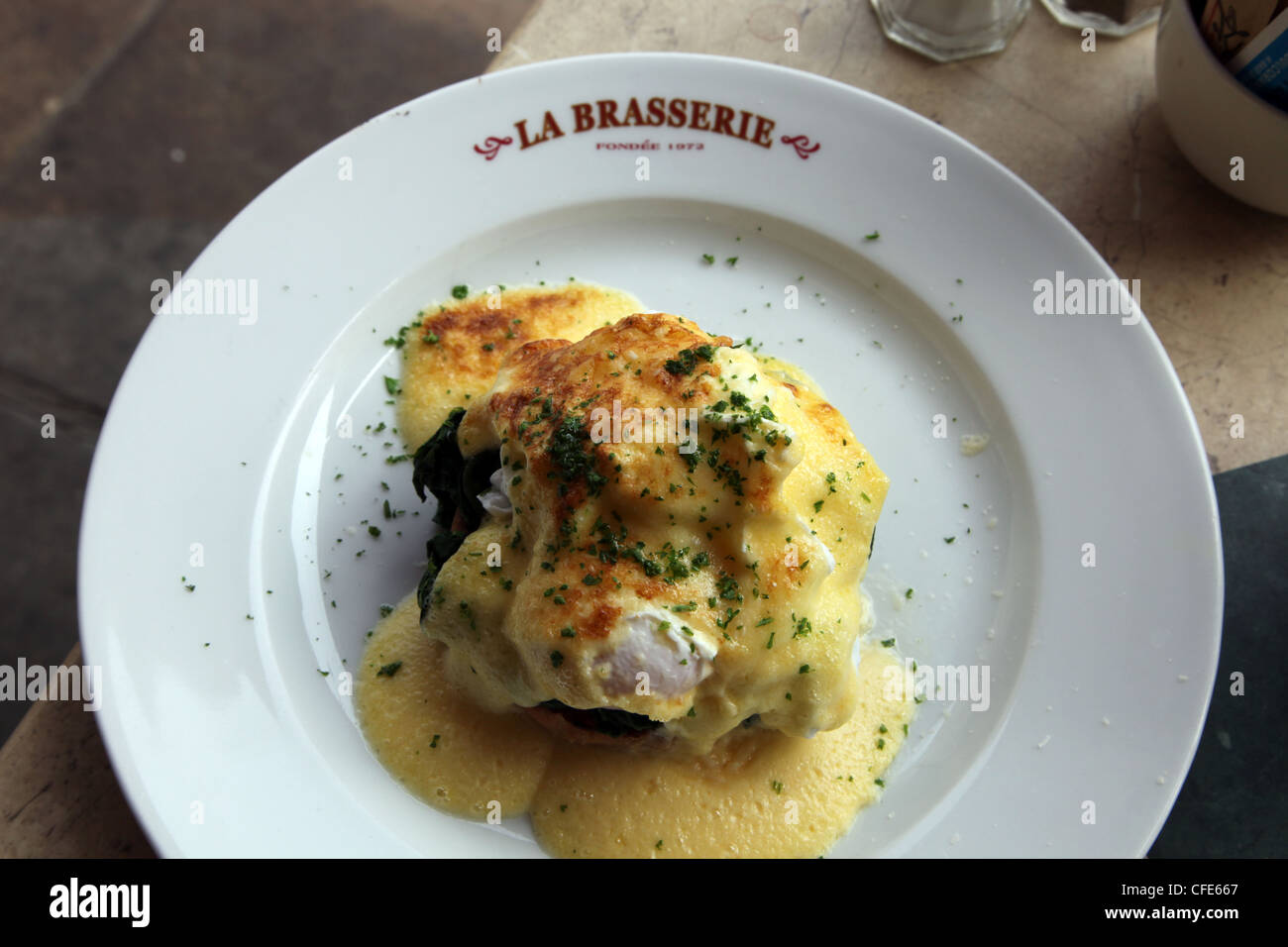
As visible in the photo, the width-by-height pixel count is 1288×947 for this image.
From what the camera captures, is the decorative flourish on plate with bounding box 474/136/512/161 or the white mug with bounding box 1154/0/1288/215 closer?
the white mug with bounding box 1154/0/1288/215

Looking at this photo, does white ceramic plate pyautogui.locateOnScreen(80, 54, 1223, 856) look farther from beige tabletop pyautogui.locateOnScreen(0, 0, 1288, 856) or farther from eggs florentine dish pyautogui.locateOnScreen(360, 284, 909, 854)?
beige tabletop pyautogui.locateOnScreen(0, 0, 1288, 856)

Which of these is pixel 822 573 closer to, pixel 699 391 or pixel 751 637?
pixel 751 637

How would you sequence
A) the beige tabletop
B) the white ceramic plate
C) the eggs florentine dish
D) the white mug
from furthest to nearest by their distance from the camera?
the beige tabletop < the white mug < the white ceramic plate < the eggs florentine dish

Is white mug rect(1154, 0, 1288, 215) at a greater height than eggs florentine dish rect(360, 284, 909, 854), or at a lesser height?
greater

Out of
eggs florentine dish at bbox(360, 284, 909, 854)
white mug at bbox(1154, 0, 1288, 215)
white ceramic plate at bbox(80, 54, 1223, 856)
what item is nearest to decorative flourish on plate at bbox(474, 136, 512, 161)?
white ceramic plate at bbox(80, 54, 1223, 856)

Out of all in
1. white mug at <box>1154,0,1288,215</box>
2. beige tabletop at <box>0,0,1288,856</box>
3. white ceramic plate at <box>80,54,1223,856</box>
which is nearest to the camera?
white ceramic plate at <box>80,54,1223,856</box>

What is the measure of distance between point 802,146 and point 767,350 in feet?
2.60

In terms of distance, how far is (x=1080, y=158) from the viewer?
13.9ft

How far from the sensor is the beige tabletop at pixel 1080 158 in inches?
151

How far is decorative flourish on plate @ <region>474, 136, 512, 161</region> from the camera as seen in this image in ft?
12.9

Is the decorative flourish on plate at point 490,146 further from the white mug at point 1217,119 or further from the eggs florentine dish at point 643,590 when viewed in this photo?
the white mug at point 1217,119

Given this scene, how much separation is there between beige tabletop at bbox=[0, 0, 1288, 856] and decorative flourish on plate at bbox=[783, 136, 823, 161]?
2.15ft

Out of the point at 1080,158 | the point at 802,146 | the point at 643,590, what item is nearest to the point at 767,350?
the point at 802,146

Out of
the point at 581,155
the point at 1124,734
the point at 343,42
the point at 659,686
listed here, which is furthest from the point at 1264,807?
the point at 343,42
